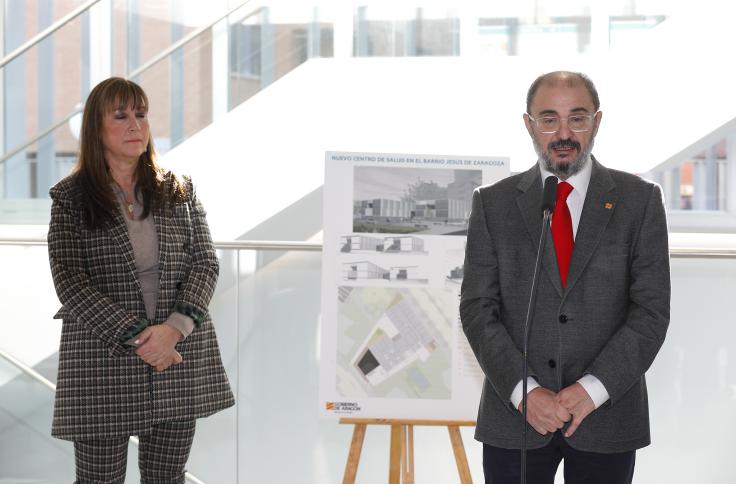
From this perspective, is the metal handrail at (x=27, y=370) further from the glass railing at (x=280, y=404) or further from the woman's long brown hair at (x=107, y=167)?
the woman's long brown hair at (x=107, y=167)

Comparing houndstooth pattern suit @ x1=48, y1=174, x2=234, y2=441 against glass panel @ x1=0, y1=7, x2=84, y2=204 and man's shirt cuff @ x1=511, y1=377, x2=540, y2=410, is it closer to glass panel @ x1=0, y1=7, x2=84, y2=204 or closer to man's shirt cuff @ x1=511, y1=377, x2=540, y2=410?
man's shirt cuff @ x1=511, y1=377, x2=540, y2=410

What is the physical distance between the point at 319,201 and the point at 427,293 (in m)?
0.98

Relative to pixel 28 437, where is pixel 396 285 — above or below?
above

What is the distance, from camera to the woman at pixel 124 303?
281cm

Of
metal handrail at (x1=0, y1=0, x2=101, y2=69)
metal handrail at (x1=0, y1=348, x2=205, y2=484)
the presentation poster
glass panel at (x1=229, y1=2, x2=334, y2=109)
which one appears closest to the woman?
the presentation poster

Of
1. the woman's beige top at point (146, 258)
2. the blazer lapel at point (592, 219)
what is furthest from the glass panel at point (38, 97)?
the blazer lapel at point (592, 219)

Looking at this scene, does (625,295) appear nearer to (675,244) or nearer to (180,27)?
(675,244)

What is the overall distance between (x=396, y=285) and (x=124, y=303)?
3.15 feet

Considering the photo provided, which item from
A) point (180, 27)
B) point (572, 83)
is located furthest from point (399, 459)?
point (180, 27)

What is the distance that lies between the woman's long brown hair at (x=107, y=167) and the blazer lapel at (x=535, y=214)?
119 cm

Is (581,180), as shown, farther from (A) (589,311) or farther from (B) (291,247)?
(B) (291,247)

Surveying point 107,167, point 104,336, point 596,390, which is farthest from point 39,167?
point 596,390

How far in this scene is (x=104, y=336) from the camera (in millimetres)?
2766

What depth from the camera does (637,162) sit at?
4.08 metres
